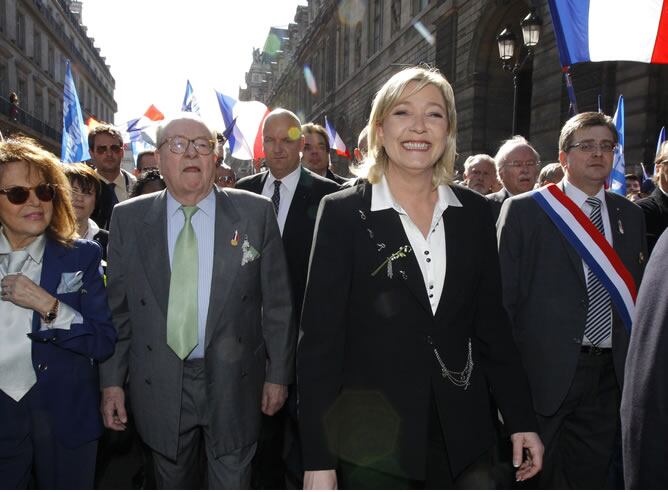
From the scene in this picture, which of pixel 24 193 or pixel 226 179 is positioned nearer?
pixel 24 193

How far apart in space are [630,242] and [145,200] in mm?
2819

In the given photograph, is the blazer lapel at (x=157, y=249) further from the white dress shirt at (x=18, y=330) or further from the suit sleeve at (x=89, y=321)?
the white dress shirt at (x=18, y=330)

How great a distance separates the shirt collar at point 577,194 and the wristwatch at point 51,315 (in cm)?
291

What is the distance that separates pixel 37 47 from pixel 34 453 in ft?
134

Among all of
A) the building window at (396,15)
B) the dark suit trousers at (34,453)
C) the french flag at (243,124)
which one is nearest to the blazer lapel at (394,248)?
the dark suit trousers at (34,453)

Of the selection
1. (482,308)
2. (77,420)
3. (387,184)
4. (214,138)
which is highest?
(214,138)

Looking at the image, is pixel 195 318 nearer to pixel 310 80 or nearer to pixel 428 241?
pixel 428 241

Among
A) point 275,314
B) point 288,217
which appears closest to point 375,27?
point 288,217

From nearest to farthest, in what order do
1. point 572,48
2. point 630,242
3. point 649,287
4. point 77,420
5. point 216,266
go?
point 649,287, point 77,420, point 216,266, point 630,242, point 572,48

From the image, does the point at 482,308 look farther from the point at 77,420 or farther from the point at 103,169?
the point at 103,169

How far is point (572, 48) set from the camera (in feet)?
12.2

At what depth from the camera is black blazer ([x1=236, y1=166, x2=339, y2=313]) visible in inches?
165

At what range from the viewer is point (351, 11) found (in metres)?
32.9

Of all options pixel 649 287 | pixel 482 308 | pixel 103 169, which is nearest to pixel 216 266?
pixel 482 308
